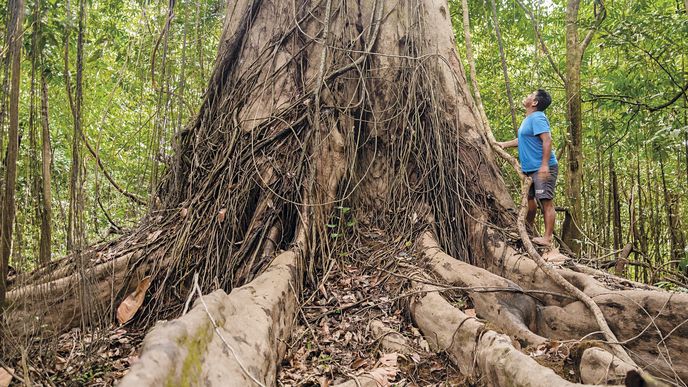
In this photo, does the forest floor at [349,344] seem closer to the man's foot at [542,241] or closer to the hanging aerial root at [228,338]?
the hanging aerial root at [228,338]

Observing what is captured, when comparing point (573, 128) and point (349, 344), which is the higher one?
point (573, 128)

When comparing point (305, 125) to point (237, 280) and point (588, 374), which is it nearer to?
point (237, 280)

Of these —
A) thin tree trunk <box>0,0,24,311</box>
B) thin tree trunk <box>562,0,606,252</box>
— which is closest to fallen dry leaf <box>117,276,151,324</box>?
thin tree trunk <box>0,0,24,311</box>

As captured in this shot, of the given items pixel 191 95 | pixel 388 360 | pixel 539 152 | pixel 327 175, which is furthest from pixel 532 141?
pixel 191 95

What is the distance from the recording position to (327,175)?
4.07m

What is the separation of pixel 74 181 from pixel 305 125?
201 cm

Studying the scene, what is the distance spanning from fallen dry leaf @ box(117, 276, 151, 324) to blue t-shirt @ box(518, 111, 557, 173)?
11.0 ft

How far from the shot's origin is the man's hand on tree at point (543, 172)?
450 cm

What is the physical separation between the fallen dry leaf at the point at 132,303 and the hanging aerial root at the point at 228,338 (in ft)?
3.01

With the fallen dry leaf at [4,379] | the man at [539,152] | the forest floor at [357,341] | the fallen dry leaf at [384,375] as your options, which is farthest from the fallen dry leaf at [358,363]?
the man at [539,152]

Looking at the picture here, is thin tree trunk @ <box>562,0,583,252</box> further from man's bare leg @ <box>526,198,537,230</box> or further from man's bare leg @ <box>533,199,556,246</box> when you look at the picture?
man's bare leg @ <box>533,199,556,246</box>

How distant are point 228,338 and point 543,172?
132 inches

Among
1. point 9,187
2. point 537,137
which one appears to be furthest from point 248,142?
point 537,137

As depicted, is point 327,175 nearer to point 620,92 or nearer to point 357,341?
point 357,341
